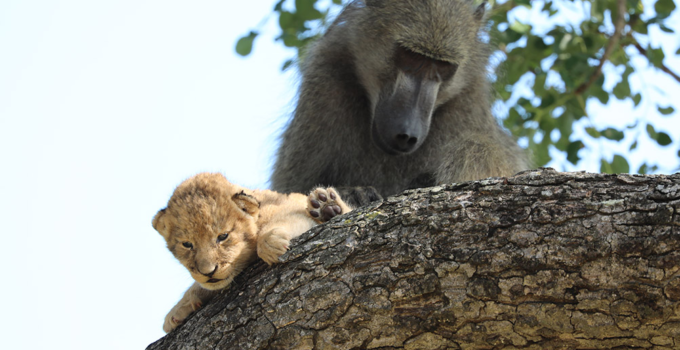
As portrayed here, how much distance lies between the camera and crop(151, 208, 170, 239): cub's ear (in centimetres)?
263

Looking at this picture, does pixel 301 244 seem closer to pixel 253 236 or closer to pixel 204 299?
pixel 253 236

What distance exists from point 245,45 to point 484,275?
13.1ft

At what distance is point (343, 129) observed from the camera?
4551 mm

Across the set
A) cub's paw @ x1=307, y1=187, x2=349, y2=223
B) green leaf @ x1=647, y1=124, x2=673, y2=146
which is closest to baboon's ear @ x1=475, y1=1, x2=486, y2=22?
green leaf @ x1=647, y1=124, x2=673, y2=146

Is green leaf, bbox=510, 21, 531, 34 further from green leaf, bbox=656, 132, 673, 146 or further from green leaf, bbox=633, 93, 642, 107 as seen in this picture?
green leaf, bbox=656, 132, 673, 146

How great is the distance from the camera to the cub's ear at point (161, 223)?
2.63 m

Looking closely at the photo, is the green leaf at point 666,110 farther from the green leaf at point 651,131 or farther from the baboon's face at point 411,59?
the baboon's face at point 411,59

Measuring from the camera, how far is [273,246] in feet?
7.93

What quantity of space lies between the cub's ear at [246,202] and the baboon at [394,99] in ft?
5.20

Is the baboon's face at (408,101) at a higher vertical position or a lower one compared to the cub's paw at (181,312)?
higher

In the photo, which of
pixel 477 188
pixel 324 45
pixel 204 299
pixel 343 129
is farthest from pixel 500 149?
pixel 204 299

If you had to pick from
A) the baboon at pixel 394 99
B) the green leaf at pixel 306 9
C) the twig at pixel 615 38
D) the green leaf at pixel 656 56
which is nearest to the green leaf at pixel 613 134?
the twig at pixel 615 38

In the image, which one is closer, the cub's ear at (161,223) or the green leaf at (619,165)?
the cub's ear at (161,223)

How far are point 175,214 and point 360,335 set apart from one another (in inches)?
36.2
